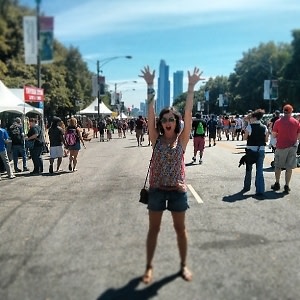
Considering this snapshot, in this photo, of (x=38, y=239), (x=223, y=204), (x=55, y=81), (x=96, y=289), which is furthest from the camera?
(x=55, y=81)

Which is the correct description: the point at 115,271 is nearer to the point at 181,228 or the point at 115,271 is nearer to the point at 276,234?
the point at 181,228

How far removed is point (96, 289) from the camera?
182 inches

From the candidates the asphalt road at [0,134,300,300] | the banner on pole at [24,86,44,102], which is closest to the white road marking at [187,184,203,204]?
the asphalt road at [0,134,300,300]

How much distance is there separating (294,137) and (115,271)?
20.4 ft

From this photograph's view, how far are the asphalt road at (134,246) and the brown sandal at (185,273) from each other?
0.06 meters

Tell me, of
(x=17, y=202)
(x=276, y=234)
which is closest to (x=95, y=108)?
(x=17, y=202)

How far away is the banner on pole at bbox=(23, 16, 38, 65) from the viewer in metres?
9.77

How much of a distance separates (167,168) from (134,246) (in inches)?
62.3

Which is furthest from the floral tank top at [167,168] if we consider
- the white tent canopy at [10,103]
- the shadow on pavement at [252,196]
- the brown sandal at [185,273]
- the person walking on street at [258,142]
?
the white tent canopy at [10,103]

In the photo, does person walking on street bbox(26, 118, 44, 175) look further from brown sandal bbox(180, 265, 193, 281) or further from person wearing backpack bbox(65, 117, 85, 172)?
brown sandal bbox(180, 265, 193, 281)

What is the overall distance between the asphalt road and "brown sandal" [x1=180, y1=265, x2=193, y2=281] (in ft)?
0.19

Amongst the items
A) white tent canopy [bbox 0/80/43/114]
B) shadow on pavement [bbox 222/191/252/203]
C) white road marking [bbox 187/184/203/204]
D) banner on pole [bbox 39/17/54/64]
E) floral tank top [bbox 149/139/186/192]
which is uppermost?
banner on pole [bbox 39/17/54/64]

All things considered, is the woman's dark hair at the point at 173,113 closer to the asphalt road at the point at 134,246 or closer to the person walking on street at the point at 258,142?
the asphalt road at the point at 134,246

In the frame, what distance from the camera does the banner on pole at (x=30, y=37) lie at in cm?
977
